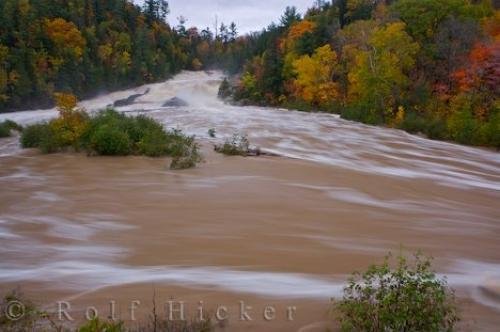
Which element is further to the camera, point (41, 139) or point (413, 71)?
point (413, 71)

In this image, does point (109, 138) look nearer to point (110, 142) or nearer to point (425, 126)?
Answer: point (110, 142)

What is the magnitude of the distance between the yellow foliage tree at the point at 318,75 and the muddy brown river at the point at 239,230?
24672mm

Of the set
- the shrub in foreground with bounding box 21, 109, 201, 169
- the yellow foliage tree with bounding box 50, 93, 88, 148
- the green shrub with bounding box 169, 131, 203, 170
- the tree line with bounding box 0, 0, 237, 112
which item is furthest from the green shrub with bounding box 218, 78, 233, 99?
the green shrub with bounding box 169, 131, 203, 170

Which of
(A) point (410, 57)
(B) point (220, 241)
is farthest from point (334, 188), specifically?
(A) point (410, 57)

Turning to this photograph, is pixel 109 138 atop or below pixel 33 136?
atop

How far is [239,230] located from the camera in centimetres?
862

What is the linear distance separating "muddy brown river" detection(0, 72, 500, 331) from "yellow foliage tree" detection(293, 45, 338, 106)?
2467 centimetres

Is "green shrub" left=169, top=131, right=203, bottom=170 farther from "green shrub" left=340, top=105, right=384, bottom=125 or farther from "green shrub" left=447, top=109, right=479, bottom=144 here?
"green shrub" left=340, top=105, right=384, bottom=125

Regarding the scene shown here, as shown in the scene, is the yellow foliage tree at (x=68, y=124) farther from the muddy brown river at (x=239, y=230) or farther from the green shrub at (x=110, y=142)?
the green shrub at (x=110, y=142)

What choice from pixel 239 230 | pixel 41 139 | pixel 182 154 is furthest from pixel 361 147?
pixel 239 230

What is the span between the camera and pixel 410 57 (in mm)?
34250

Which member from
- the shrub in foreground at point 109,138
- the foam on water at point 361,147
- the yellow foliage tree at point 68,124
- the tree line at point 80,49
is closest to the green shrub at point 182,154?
the shrub in foreground at point 109,138

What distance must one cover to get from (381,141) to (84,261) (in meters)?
18.6

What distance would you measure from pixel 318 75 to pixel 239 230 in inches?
1407
